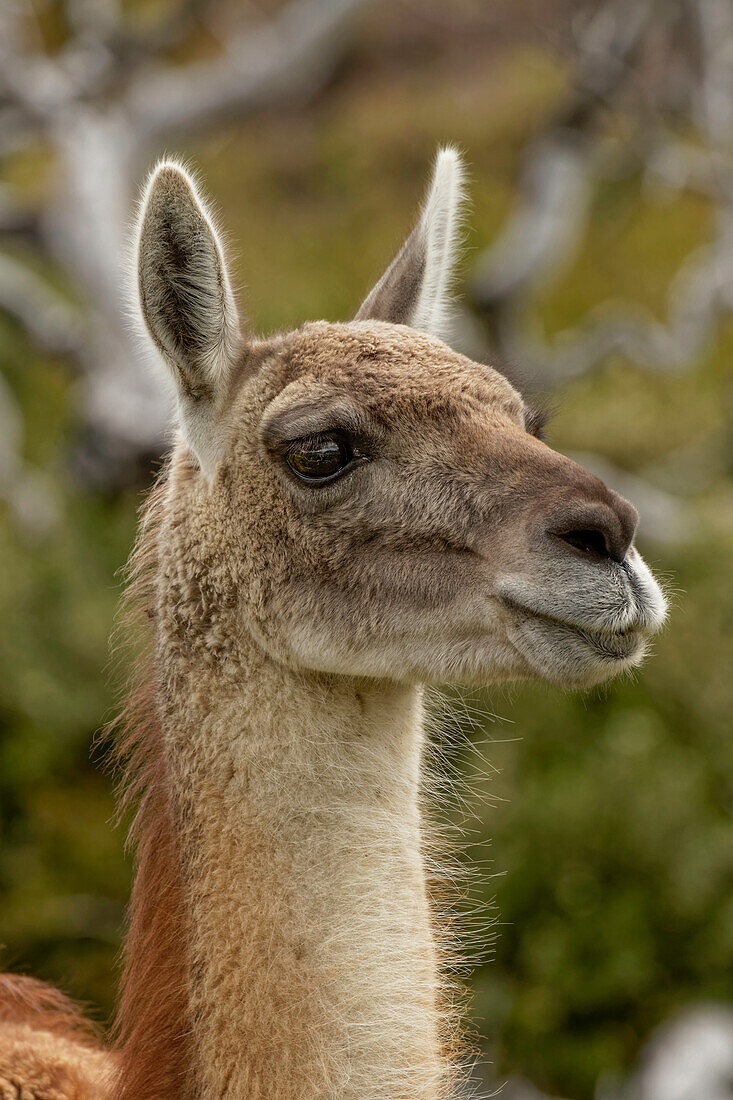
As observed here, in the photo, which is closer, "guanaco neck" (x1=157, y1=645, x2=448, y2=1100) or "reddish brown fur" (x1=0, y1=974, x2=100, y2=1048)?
"guanaco neck" (x1=157, y1=645, x2=448, y2=1100)

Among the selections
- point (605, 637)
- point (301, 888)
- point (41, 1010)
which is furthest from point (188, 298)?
point (41, 1010)

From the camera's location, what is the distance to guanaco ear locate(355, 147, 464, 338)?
3262mm

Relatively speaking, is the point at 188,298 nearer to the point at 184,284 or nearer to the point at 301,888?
the point at 184,284

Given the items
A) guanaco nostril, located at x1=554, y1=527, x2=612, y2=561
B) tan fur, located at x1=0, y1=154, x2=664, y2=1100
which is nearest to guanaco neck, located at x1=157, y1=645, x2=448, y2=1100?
tan fur, located at x1=0, y1=154, x2=664, y2=1100

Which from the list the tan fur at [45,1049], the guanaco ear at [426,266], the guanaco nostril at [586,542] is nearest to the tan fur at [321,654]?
the guanaco nostril at [586,542]

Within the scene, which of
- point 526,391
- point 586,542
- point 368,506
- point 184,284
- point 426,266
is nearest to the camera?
point 586,542

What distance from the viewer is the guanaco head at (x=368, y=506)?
A: 95.1 inches

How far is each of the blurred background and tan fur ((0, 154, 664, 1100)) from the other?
0.47 metres

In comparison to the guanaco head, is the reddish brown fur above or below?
below

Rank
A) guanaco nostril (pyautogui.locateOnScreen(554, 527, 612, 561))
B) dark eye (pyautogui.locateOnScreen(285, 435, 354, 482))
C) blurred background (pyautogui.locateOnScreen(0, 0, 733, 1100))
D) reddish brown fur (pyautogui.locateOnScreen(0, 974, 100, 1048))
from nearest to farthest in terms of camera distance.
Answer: guanaco nostril (pyautogui.locateOnScreen(554, 527, 612, 561))
dark eye (pyautogui.locateOnScreen(285, 435, 354, 482))
reddish brown fur (pyautogui.locateOnScreen(0, 974, 100, 1048))
blurred background (pyautogui.locateOnScreen(0, 0, 733, 1100))

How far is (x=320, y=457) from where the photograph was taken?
2.61 metres

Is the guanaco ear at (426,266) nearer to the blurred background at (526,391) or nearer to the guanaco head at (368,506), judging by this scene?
the blurred background at (526,391)

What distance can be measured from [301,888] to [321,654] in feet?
1.67

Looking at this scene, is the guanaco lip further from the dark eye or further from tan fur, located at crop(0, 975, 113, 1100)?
tan fur, located at crop(0, 975, 113, 1100)
